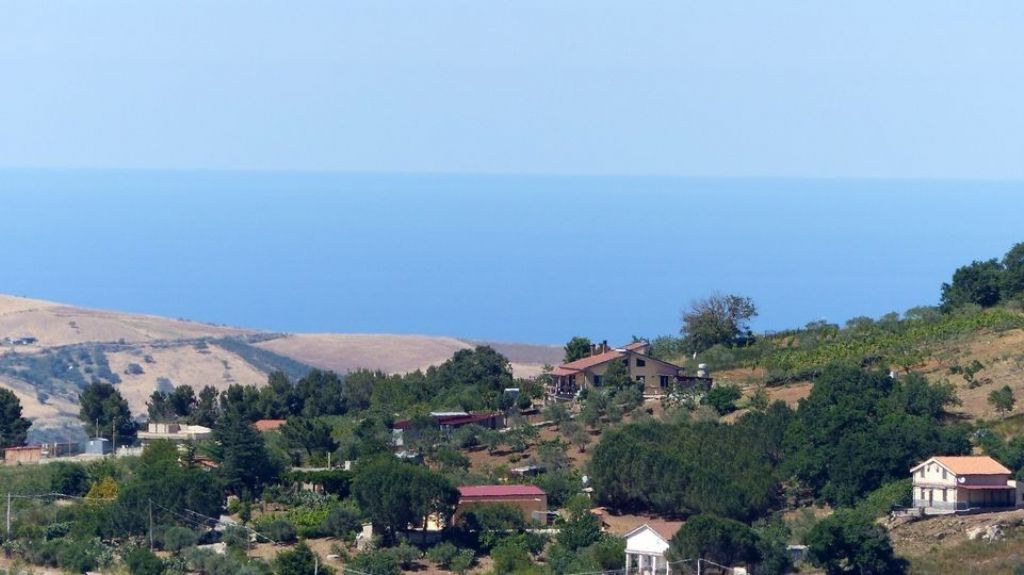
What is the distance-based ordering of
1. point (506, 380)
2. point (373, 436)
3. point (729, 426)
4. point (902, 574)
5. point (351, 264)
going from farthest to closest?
1. point (351, 264)
2. point (506, 380)
3. point (373, 436)
4. point (729, 426)
5. point (902, 574)

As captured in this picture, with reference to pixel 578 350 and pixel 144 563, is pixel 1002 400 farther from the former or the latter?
pixel 144 563

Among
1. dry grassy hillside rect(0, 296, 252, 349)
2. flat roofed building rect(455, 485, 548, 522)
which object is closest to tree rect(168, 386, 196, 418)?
flat roofed building rect(455, 485, 548, 522)

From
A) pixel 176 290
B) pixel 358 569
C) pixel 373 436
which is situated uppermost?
pixel 176 290

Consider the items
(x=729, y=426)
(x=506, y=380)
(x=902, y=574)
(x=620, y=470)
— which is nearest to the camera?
(x=902, y=574)

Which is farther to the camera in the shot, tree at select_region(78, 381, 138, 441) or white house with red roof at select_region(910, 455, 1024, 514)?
tree at select_region(78, 381, 138, 441)

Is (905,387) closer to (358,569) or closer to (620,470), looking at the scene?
(620,470)

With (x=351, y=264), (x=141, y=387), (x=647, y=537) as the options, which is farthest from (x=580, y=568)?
(x=351, y=264)

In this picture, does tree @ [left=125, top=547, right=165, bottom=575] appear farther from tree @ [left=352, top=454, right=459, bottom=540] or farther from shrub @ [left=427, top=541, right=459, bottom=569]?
shrub @ [left=427, top=541, right=459, bottom=569]
